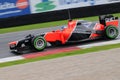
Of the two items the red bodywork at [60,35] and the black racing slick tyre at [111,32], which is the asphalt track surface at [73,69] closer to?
the red bodywork at [60,35]

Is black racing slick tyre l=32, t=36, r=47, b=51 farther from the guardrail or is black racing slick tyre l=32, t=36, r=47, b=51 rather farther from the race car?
the guardrail

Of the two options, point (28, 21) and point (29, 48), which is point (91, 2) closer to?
point (28, 21)

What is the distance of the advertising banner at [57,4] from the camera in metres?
22.3

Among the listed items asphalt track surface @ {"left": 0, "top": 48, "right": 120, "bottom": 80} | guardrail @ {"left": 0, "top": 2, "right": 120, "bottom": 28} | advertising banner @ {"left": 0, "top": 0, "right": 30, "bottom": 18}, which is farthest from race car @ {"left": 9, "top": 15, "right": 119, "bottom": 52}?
advertising banner @ {"left": 0, "top": 0, "right": 30, "bottom": 18}

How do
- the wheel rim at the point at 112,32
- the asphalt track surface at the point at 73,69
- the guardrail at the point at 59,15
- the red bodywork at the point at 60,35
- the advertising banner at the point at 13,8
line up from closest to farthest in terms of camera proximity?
the asphalt track surface at the point at 73,69, the red bodywork at the point at 60,35, the wheel rim at the point at 112,32, the guardrail at the point at 59,15, the advertising banner at the point at 13,8

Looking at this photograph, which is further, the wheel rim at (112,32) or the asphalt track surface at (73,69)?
the wheel rim at (112,32)

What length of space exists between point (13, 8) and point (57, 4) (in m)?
2.59

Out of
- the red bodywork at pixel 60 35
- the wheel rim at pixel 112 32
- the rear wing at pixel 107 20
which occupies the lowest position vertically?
the wheel rim at pixel 112 32

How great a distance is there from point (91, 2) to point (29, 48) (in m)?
10.9

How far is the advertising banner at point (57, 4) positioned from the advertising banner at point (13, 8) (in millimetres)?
424

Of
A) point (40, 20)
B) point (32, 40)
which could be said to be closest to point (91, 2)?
point (40, 20)

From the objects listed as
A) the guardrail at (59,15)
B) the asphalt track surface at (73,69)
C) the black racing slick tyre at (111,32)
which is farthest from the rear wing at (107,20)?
the guardrail at (59,15)

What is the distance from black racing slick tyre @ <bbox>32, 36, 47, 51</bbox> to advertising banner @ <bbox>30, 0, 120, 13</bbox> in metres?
9.16

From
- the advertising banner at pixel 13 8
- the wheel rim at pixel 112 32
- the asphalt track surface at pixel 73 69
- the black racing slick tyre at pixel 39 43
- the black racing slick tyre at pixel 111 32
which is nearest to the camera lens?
the asphalt track surface at pixel 73 69
